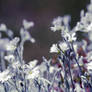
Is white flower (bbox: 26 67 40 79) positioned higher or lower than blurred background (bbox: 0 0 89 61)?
lower

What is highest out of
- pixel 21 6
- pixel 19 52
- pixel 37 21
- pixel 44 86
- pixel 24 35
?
pixel 21 6

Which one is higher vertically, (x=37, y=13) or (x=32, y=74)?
(x=37, y=13)

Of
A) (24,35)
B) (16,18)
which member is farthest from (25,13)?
(24,35)

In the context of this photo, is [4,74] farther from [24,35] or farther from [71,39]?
[24,35]

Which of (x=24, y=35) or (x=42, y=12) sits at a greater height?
(x=42, y=12)

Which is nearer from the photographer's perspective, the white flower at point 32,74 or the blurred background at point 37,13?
the white flower at point 32,74

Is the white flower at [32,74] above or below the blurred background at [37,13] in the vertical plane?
below

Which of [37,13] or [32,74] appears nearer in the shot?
[32,74]

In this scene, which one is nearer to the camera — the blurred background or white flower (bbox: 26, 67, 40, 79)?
white flower (bbox: 26, 67, 40, 79)
